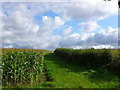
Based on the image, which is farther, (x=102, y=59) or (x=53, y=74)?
(x=102, y=59)

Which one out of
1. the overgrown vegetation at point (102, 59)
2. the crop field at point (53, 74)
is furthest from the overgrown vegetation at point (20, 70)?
the overgrown vegetation at point (102, 59)

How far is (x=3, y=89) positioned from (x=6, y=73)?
3468mm

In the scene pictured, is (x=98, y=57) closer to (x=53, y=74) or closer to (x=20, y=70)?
(x=53, y=74)

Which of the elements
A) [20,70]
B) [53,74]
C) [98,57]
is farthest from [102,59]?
[20,70]

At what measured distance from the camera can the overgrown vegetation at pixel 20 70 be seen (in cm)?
1767

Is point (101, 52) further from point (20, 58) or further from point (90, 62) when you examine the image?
point (20, 58)

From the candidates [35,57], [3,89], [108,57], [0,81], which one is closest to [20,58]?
[35,57]

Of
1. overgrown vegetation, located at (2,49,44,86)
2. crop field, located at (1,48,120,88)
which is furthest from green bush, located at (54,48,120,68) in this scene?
overgrown vegetation, located at (2,49,44,86)

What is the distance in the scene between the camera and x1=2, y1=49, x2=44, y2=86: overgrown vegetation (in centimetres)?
1767

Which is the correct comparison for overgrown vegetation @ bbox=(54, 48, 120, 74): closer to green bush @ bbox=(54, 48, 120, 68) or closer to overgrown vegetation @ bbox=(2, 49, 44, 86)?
green bush @ bbox=(54, 48, 120, 68)

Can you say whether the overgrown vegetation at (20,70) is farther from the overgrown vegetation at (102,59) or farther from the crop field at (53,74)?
the overgrown vegetation at (102,59)

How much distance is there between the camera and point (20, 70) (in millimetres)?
18250

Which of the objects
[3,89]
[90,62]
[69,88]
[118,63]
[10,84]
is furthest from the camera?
[90,62]

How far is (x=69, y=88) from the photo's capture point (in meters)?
13.6
